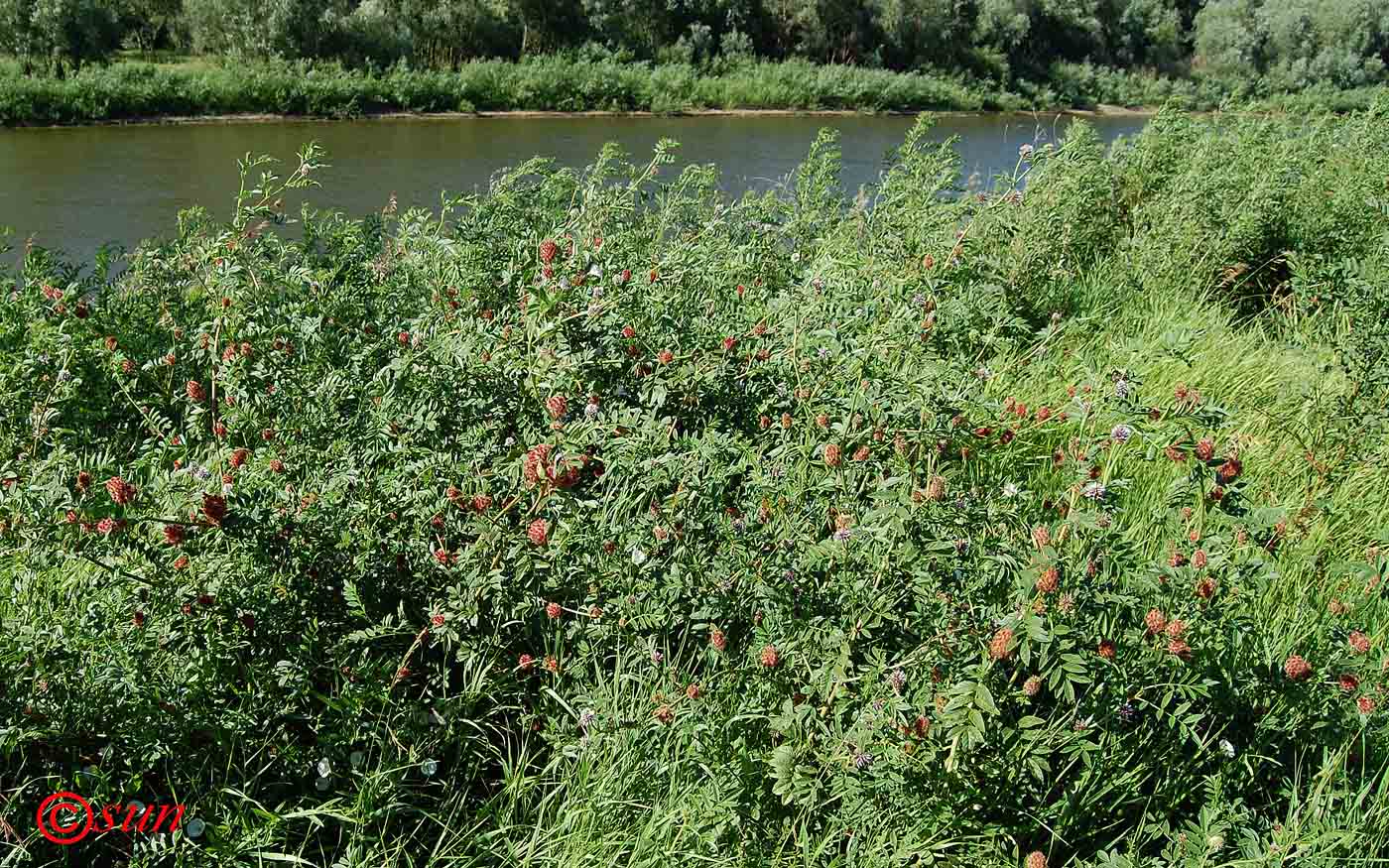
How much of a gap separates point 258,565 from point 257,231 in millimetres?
1833

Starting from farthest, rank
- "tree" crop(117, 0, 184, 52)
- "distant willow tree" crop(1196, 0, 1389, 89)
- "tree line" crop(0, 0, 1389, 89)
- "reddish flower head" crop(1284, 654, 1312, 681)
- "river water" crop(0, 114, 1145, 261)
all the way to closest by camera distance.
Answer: "distant willow tree" crop(1196, 0, 1389, 89), "tree" crop(117, 0, 184, 52), "tree line" crop(0, 0, 1389, 89), "river water" crop(0, 114, 1145, 261), "reddish flower head" crop(1284, 654, 1312, 681)

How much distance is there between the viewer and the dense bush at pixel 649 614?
5.77ft

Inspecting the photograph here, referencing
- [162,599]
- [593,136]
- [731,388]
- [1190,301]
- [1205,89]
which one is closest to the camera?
[162,599]

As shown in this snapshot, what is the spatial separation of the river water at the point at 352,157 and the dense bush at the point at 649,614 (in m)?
3.91

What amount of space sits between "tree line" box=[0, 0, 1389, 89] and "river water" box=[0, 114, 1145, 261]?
12.6 ft

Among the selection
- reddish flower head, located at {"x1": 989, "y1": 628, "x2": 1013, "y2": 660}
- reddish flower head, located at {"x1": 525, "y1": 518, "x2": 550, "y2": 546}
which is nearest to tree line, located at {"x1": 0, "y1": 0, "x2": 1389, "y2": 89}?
reddish flower head, located at {"x1": 525, "y1": 518, "x2": 550, "y2": 546}

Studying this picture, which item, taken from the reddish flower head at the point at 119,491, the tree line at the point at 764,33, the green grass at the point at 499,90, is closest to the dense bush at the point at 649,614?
the reddish flower head at the point at 119,491

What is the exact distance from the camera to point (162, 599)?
1.83m

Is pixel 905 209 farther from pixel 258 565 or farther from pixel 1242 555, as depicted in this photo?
pixel 258 565

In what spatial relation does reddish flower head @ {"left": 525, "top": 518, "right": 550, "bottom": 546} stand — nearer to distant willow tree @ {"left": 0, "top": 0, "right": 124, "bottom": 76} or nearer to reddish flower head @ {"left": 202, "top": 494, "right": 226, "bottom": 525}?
reddish flower head @ {"left": 202, "top": 494, "right": 226, "bottom": 525}

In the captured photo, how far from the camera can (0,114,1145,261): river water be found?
970 cm

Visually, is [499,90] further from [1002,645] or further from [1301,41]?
[1301,41]

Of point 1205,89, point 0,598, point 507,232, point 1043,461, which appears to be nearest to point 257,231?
point 507,232

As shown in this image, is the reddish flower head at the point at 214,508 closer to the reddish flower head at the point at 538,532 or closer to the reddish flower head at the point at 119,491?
the reddish flower head at the point at 119,491
